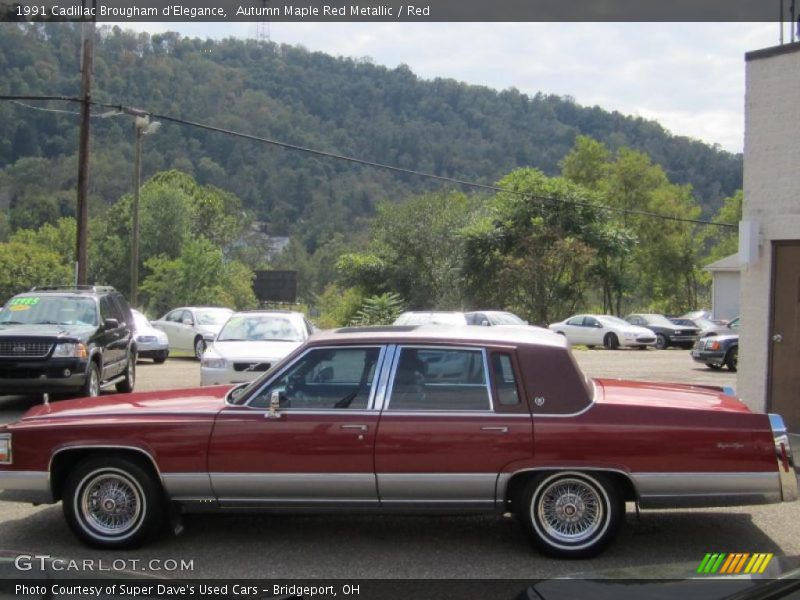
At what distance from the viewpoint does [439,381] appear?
6.28 meters

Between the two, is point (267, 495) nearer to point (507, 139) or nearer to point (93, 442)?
point (93, 442)

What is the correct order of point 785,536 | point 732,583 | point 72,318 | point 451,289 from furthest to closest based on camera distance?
1. point 451,289
2. point 72,318
3. point 785,536
4. point 732,583

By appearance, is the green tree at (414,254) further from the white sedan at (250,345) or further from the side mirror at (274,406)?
the side mirror at (274,406)

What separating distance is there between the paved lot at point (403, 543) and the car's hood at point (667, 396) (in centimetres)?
101

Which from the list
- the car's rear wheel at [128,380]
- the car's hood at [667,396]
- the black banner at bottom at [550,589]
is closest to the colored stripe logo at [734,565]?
the black banner at bottom at [550,589]

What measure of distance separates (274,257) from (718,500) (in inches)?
3888

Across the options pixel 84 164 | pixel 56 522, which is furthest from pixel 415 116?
pixel 56 522

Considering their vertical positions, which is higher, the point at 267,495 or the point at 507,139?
the point at 507,139

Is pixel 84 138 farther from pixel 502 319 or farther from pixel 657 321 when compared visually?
pixel 657 321

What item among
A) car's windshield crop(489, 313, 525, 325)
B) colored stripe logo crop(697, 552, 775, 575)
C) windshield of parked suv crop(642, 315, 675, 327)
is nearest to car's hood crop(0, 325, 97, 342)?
colored stripe logo crop(697, 552, 775, 575)

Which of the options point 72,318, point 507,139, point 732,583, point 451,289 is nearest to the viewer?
point 732,583

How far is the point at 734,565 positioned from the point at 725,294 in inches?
1610

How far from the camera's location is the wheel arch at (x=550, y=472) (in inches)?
236

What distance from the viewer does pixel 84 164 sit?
78.5 ft
